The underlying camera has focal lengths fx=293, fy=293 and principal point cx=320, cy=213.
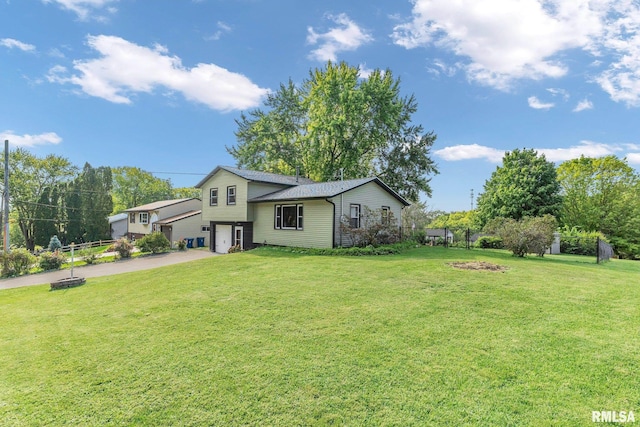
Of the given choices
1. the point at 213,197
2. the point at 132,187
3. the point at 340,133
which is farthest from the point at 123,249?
the point at 132,187

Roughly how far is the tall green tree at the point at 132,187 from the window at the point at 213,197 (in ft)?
116

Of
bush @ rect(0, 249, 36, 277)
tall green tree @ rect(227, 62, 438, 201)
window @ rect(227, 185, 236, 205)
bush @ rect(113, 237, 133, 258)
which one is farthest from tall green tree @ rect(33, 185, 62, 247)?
window @ rect(227, 185, 236, 205)

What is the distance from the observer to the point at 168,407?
2.99 m

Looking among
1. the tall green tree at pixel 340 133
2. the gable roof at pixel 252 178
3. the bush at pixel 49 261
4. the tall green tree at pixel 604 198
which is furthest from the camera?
the tall green tree at pixel 604 198

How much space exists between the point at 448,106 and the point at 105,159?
4368 cm

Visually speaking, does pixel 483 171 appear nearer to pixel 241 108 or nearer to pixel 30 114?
pixel 241 108

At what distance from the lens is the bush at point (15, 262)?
14.9 metres

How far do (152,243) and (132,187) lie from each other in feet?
115

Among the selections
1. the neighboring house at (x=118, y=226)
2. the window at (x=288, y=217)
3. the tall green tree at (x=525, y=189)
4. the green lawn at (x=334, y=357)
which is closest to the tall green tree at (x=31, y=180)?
the neighboring house at (x=118, y=226)

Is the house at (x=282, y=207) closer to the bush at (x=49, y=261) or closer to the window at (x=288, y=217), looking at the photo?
the window at (x=288, y=217)

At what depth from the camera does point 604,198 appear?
30188 mm

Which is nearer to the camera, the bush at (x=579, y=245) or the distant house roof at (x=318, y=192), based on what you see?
the distant house roof at (x=318, y=192)

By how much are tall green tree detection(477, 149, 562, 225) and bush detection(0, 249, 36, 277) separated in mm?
35117

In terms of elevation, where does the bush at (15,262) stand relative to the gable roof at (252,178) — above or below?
below
